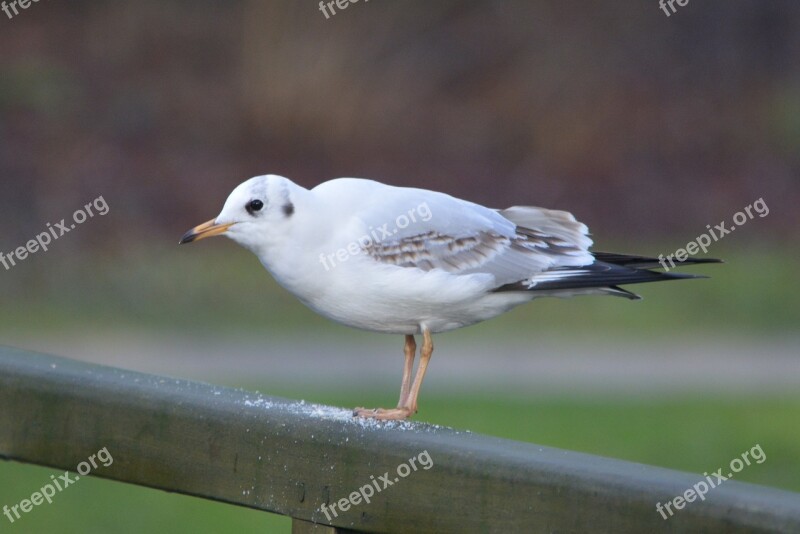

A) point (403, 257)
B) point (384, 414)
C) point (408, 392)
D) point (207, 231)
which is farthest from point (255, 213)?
point (408, 392)

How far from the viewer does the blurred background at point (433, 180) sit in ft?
31.8

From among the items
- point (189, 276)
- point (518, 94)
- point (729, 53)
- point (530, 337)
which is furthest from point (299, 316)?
point (729, 53)

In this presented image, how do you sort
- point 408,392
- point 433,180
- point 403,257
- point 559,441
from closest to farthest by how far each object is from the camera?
point 403,257 → point 408,392 → point 559,441 → point 433,180

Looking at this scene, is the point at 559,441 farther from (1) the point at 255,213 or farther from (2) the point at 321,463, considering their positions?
(2) the point at 321,463

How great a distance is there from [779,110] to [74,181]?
26.3 ft

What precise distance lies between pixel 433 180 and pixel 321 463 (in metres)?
11.0

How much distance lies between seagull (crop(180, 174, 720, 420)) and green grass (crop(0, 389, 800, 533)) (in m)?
3.88

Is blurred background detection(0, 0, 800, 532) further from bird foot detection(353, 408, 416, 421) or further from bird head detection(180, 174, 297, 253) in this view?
bird head detection(180, 174, 297, 253)

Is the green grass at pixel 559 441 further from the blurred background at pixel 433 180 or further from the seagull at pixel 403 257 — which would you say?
the seagull at pixel 403 257

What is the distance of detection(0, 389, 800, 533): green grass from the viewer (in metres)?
7.72

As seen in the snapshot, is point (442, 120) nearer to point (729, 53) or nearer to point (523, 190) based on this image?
point (523, 190)

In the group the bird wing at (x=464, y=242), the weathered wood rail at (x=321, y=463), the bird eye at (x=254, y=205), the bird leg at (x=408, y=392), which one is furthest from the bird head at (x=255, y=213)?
the bird leg at (x=408, y=392)

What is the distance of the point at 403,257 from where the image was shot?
3895 millimetres

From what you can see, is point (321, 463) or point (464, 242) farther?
point (464, 242)
